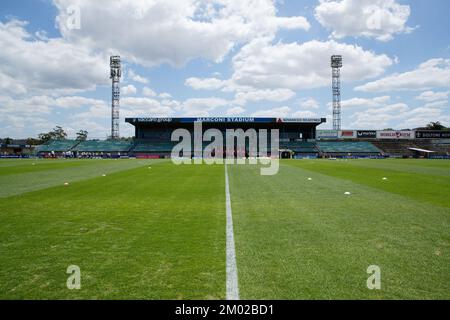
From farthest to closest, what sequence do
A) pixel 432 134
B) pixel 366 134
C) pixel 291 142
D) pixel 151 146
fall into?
pixel 366 134, pixel 432 134, pixel 291 142, pixel 151 146

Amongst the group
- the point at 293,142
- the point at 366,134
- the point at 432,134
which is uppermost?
the point at 366,134

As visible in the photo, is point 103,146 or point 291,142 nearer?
point 291,142

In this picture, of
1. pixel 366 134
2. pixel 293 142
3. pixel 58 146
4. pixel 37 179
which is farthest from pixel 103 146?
pixel 37 179

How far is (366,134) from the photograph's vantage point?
90938mm

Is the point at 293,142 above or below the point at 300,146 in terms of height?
above

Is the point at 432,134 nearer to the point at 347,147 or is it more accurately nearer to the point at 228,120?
the point at 347,147

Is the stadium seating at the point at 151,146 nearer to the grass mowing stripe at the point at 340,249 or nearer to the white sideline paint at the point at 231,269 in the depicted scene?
the grass mowing stripe at the point at 340,249

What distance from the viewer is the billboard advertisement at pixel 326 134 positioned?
8938 centimetres

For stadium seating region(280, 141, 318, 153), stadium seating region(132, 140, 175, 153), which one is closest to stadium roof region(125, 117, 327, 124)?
stadium seating region(132, 140, 175, 153)

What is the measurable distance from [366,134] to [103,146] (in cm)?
6866

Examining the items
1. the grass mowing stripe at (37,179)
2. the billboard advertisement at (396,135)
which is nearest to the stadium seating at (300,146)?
the billboard advertisement at (396,135)
